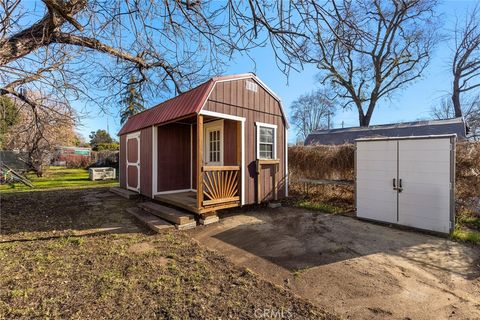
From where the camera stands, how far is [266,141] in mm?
6887

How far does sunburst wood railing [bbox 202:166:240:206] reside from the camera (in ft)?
17.9

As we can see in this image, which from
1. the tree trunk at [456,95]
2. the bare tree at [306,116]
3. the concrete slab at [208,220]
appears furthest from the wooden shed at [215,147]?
the bare tree at [306,116]

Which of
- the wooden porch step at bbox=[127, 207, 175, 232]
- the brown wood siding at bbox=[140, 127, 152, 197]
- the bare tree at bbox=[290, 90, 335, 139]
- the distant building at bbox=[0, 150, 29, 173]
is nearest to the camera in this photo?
the wooden porch step at bbox=[127, 207, 175, 232]

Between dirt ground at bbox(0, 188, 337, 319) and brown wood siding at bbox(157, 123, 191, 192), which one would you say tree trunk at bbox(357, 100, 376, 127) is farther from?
dirt ground at bbox(0, 188, 337, 319)

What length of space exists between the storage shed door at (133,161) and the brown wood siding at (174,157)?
1362mm

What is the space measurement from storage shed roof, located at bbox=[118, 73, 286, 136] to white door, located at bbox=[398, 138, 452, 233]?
362 centimetres

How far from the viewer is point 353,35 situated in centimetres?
261

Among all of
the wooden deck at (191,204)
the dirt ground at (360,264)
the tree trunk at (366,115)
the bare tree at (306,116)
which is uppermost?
the bare tree at (306,116)

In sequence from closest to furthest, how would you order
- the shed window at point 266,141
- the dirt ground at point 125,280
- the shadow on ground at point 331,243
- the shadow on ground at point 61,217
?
the dirt ground at point 125,280
the shadow on ground at point 331,243
the shadow on ground at point 61,217
the shed window at point 266,141

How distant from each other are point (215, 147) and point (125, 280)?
15.6 ft

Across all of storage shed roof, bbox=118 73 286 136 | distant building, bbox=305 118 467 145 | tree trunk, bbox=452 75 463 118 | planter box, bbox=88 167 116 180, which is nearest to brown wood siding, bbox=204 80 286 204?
storage shed roof, bbox=118 73 286 136

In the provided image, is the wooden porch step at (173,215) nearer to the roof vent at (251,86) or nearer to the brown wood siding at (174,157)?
the brown wood siding at (174,157)

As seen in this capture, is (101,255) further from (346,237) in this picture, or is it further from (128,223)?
(346,237)

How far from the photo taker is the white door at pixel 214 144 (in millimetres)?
6926
